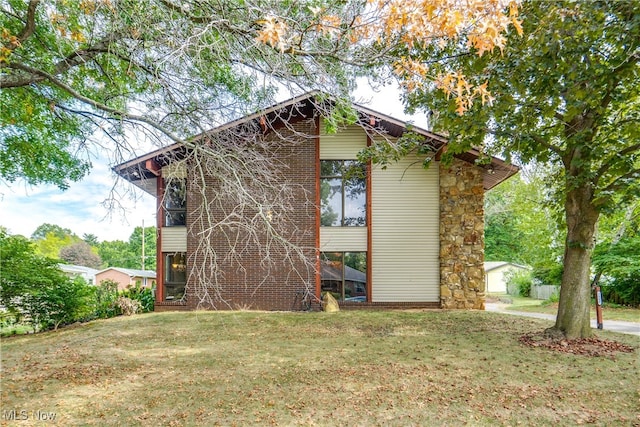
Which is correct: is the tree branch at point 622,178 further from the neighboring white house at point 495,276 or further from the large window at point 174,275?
the neighboring white house at point 495,276

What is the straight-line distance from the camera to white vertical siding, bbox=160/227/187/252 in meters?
12.0

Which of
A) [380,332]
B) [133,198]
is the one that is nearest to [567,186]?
[380,332]

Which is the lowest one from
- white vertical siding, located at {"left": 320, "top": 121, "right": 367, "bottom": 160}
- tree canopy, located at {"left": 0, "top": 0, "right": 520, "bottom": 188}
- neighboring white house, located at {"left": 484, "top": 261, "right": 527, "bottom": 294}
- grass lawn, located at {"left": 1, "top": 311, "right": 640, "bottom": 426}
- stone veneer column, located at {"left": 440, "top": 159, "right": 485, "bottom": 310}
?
neighboring white house, located at {"left": 484, "top": 261, "right": 527, "bottom": 294}

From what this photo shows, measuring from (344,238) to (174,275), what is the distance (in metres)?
5.74

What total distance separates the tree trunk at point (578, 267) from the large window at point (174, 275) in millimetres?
10449

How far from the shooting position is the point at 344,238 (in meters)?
11.9

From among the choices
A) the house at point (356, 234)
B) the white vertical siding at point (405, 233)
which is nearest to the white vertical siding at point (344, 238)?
the house at point (356, 234)

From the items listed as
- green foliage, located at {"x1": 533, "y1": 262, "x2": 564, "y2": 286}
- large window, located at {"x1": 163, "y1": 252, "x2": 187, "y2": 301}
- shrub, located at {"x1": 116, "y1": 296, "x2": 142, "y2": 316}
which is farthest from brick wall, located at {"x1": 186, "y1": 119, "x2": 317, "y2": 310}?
green foliage, located at {"x1": 533, "y1": 262, "x2": 564, "y2": 286}

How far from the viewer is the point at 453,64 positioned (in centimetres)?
753

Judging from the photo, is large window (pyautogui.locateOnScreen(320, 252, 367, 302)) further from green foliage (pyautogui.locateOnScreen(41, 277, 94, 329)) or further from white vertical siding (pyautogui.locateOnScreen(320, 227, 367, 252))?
green foliage (pyautogui.locateOnScreen(41, 277, 94, 329))

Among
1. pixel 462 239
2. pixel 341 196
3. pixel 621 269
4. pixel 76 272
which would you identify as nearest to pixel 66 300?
pixel 76 272

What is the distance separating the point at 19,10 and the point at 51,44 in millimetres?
624

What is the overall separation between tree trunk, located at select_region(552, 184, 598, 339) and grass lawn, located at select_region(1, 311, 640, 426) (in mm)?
927

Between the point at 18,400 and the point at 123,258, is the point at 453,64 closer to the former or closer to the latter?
the point at 18,400
